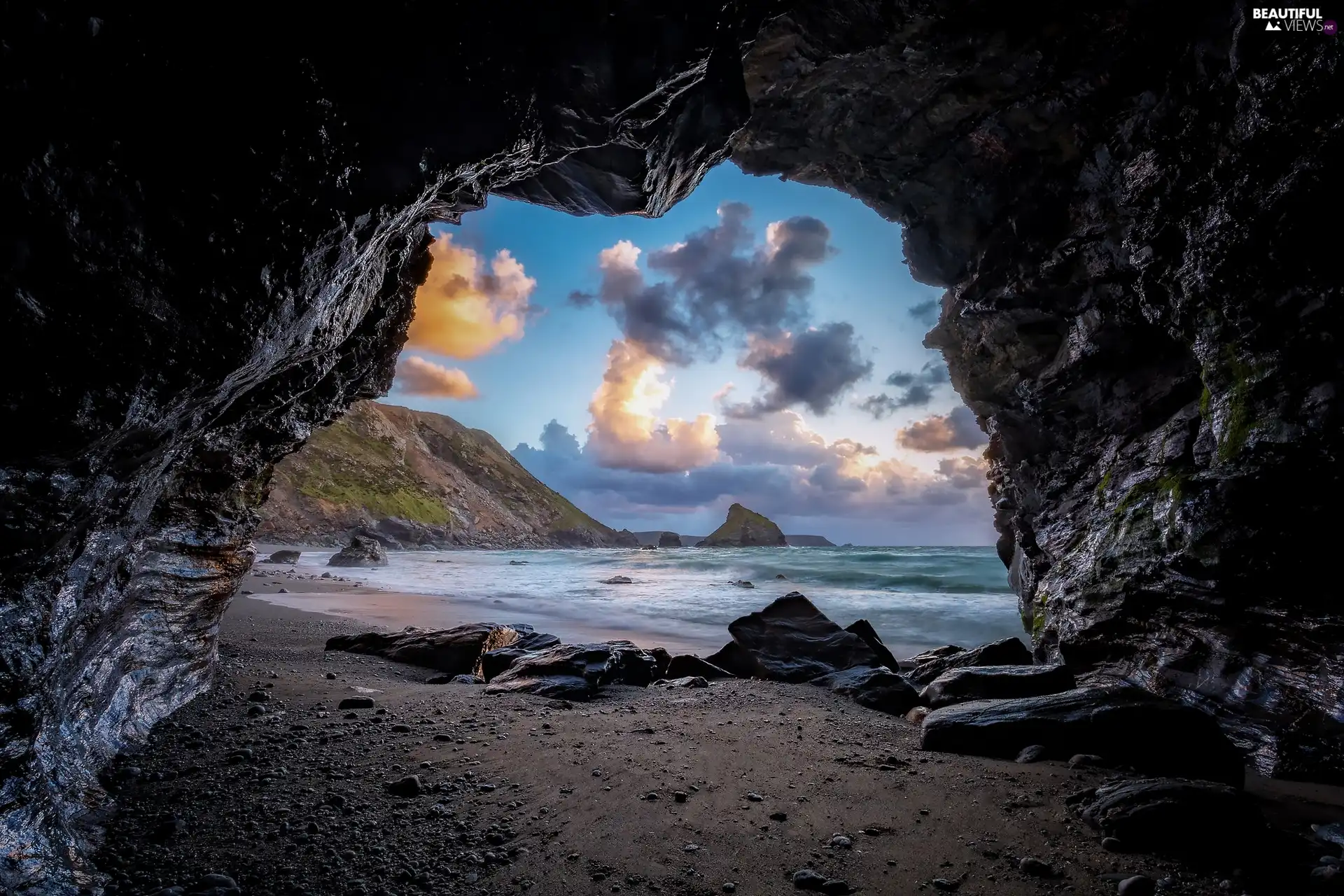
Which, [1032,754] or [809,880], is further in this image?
[1032,754]

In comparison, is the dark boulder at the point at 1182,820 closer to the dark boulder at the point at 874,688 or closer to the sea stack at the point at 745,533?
the dark boulder at the point at 874,688

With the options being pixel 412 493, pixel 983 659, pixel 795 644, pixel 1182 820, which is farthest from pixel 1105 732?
pixel 412 493

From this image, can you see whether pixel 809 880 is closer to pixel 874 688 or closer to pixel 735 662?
pixel 874 688

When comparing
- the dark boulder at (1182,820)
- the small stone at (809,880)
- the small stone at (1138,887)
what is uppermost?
the dark boulder at (1182,820)

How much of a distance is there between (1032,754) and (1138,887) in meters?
1.69

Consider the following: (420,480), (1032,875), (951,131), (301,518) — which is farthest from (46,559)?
(420,480)

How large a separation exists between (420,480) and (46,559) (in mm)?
89242

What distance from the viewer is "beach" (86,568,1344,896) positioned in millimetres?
2574

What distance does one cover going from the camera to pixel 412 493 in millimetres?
79875

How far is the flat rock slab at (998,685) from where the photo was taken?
5562mm

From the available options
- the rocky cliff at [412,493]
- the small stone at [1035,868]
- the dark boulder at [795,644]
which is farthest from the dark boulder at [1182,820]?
the rocky cliff at [412,493]

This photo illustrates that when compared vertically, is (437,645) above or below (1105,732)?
below

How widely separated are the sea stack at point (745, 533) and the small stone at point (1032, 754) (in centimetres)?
9531

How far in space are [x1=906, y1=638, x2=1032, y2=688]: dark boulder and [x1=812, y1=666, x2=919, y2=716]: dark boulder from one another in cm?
122
